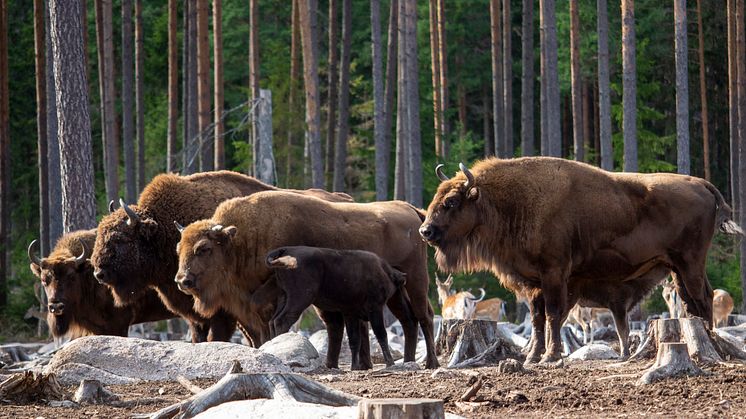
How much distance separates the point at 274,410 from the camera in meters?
7.22

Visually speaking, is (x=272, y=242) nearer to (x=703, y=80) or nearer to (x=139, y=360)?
(x=139, y=360)

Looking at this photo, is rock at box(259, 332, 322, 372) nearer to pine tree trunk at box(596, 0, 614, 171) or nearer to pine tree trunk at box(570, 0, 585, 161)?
pine tree trunk at box(596, 0, 614, 171)

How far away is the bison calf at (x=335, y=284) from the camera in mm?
12891

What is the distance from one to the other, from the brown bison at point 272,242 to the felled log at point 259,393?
17.7 ft

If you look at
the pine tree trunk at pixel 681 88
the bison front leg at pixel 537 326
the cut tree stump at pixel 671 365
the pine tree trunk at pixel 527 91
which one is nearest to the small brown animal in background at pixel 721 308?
the pine tree trunk at pixel 681 88

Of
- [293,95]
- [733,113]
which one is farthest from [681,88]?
[293,95]

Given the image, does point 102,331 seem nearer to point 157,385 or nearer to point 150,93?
point 157,385

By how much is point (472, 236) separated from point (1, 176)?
2325 cm

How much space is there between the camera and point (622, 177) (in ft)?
43.9

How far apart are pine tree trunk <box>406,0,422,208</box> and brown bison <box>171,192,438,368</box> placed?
12.7 m

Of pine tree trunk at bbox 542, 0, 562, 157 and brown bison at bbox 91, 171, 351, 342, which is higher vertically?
pine tree trunk at bbox 542, 0, 562, 157

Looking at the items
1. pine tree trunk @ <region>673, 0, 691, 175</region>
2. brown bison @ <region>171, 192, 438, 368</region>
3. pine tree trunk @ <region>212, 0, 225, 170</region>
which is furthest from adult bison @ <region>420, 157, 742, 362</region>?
pine tree trunk @ <region>212, 0, 225, 170</region>

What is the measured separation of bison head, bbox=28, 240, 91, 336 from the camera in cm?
1536

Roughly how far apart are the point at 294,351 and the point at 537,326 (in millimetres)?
2689
